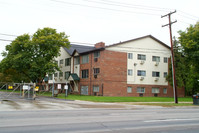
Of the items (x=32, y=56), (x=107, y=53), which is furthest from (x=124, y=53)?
(x=32, y=56)

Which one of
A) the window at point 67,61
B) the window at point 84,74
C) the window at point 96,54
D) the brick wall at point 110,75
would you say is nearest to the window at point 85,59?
the brick wall at point 110,75

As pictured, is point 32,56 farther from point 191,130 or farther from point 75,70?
point 191,130

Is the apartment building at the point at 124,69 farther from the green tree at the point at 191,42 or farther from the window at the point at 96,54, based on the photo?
the green tree at the point at 191,42

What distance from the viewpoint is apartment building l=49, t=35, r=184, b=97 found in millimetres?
38656

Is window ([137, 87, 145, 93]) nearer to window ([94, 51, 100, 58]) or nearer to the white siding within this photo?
the white siding

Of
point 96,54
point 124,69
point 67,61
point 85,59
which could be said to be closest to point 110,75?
point 124,69

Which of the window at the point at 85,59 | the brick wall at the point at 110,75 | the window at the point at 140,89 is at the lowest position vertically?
the window at the point at 140,89

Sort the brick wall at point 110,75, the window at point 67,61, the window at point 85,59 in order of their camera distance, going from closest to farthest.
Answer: the brick wall at point 110,75 → the window at point 85,59 → the window at point 67,61

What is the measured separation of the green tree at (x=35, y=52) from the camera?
40844mm

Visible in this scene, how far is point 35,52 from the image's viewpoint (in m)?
42.9

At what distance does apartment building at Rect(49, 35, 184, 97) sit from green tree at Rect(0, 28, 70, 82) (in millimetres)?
5416

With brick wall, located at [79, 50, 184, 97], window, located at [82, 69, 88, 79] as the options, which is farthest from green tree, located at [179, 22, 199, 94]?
window, located at [82, 69, 88, 79]

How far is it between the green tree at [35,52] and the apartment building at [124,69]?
17.8 ft

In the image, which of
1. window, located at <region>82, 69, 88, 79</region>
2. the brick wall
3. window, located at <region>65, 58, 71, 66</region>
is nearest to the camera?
the brick wall
